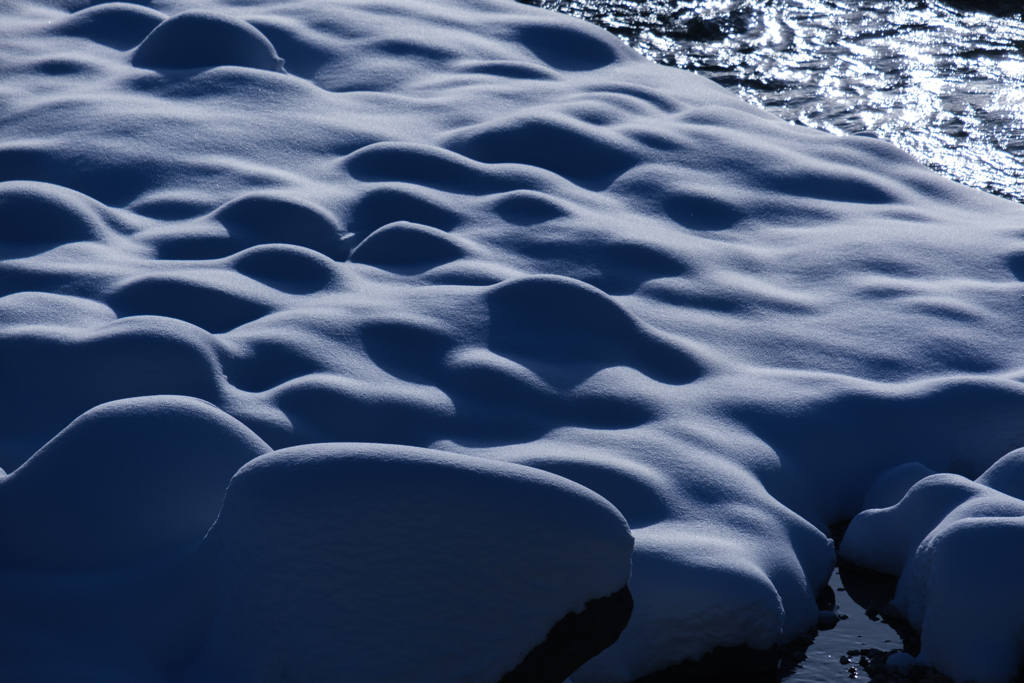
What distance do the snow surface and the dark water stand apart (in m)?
0.36

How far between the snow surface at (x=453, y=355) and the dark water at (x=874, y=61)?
14.2 inches

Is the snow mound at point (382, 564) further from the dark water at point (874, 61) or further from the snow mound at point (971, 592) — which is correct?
the dark water at point (874, 61)

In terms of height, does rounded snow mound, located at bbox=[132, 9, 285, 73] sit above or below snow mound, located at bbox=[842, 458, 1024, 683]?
above

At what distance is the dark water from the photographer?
3.93 m

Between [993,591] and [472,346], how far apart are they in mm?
1227

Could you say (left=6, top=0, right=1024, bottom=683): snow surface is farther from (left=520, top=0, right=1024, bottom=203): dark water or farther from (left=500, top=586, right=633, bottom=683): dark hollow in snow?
(left=520, top=0, right=1024, bottom=203): dark water

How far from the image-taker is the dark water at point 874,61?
3926 millimetres

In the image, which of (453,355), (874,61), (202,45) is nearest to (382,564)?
(453,355)

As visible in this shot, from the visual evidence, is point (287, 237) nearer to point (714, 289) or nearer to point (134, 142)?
point (134, 142)

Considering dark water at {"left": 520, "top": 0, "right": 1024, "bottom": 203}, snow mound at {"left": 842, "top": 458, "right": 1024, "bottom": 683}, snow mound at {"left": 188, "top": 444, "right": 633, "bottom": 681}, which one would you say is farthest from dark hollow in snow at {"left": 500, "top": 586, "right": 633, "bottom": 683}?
dark water at {"left": 520, "top": 0, "right": 1024, "bottom": 203}

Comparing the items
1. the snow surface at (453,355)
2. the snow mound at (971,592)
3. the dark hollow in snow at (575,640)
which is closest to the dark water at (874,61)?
the snow surface at (453,355)

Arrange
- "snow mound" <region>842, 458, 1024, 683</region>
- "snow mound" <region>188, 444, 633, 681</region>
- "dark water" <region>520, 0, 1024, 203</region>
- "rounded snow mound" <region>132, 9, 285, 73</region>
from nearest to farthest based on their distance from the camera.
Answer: "snow mound" <region>188, 444, 633, 681</region>, "snow mound" <region>842, 458, 1024, 683</region>, "rounded snow mound" <region>132, 9, 285, 73</region>, "dark water" <region>520, 0, 1024, 203</region>

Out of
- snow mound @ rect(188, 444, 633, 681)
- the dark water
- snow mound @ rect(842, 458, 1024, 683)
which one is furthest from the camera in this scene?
the dark water

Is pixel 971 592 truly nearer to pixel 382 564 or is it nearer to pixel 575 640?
pixel 575 640
